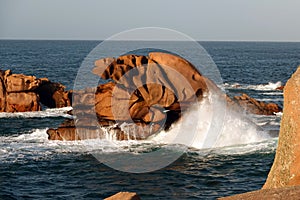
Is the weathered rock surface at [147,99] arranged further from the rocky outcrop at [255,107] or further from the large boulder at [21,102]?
the large boulder at [21,102]

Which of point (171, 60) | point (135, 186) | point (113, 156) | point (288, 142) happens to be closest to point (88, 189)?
point (135, 186)

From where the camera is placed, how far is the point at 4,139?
136ft

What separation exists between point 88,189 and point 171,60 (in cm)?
1814

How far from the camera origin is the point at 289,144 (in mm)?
15594

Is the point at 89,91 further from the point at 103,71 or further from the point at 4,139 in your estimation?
the point at 4,139

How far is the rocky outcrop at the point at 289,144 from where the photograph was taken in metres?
15.2

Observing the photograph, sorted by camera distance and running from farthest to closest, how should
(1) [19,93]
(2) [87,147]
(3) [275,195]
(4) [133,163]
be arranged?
(1) [19,93] → (2) [87,147] → (4) [133,163] → (3) [275,195]

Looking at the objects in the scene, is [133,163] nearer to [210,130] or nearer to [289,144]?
[210,130]

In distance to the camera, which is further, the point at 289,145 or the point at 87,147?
the point at 87,147

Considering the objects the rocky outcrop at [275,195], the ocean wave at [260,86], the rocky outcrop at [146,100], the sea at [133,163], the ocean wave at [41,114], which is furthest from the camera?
the ocean wave at [260,86]

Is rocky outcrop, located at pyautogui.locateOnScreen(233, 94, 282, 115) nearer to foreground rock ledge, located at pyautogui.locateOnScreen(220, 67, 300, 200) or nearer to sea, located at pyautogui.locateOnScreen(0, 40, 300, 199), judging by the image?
sea, located at pyautogui.locateOnScreen(0, 40, 300, 199)

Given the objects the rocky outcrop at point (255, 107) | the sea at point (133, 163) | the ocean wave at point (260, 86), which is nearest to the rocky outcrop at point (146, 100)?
the sea at point (133, 163)

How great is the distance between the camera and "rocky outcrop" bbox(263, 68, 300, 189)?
15.2 meters

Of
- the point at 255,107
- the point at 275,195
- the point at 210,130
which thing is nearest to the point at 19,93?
the point at 210,130
